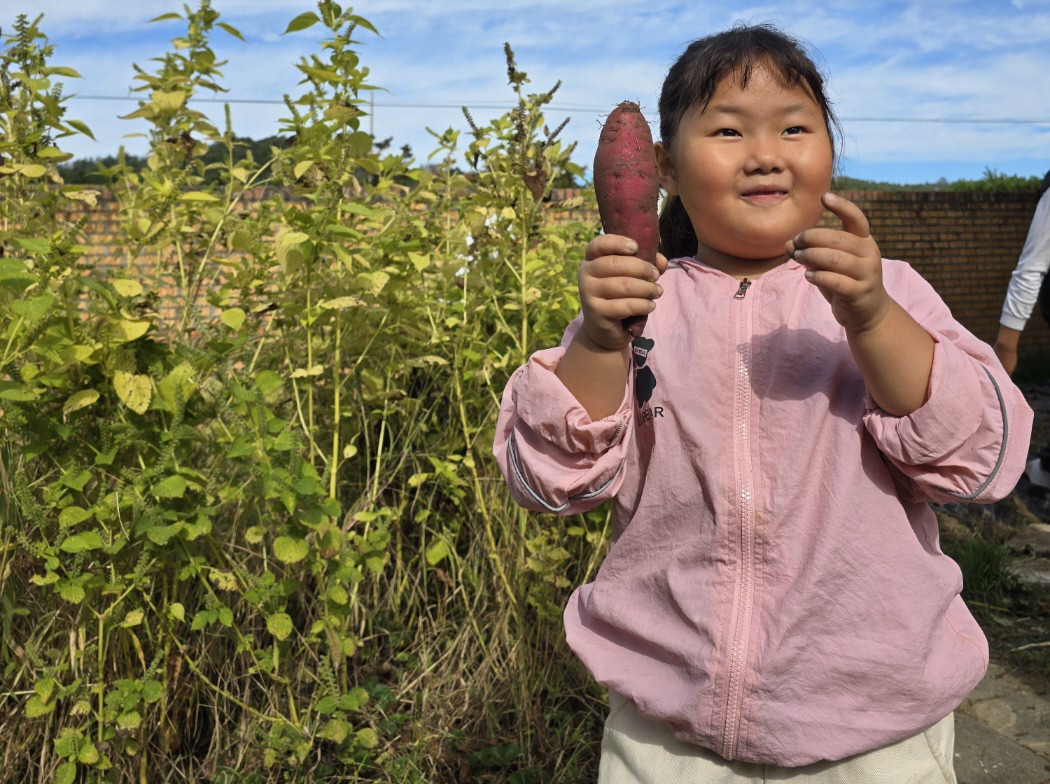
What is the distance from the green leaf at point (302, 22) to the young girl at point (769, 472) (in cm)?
98

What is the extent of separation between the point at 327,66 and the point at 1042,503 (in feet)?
14.1

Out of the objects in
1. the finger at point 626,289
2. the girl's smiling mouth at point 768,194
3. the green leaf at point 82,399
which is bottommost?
the green leaf at point 82,399

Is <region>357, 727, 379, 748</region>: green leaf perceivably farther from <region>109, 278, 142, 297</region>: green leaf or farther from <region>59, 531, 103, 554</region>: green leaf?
<region>109, 278, 142, 297</region>: green leaf

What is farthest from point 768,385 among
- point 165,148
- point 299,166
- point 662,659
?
point 165,148

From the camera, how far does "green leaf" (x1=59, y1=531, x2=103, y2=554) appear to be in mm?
1906

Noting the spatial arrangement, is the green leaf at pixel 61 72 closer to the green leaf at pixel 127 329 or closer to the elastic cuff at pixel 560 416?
the green leaf at pixel 127 329

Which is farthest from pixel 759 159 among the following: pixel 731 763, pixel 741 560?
pixel 731 763

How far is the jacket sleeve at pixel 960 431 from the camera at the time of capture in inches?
48.3

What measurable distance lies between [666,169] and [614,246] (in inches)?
14.4

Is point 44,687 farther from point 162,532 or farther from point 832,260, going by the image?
point 832,260

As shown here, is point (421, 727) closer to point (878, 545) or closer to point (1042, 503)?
point (878, 545)

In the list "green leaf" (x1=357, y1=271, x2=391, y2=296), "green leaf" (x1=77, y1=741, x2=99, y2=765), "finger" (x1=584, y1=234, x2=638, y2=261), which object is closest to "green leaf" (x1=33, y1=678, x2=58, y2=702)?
"green leaf" (x1=77, y1=741, x2=99, y2=765)

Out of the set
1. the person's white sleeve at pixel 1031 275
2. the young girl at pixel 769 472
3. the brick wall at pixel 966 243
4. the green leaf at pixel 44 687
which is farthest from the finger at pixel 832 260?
the brick wall at pixel 966 243

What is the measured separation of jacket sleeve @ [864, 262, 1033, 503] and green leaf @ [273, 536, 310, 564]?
1134 millimetres
